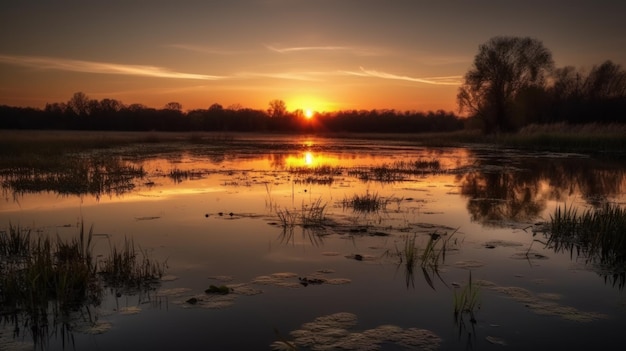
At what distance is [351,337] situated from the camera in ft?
16.6

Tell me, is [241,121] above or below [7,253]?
above

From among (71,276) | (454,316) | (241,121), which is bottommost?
(454,316)

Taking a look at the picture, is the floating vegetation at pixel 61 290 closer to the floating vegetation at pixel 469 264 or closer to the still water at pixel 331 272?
the still water at pixel 331 272

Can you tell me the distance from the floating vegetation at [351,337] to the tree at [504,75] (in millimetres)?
55659

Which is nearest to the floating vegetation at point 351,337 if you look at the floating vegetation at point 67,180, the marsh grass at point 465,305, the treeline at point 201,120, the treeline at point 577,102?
the marsh grass at point 465,305

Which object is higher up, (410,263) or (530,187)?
(530,187)

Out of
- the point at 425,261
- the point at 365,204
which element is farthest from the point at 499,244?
the point at 365,204

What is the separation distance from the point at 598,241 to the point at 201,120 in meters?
119

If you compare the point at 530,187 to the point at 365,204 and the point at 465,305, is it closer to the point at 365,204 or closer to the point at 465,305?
the point at 365,204

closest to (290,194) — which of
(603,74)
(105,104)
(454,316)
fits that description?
(454,316)

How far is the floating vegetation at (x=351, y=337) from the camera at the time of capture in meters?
4.86

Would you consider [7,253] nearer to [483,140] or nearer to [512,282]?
[512,282]

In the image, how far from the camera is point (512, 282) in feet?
22.8

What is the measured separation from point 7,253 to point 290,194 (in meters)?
9.01
